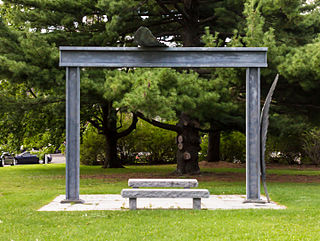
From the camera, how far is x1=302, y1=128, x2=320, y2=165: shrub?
22.4 meters

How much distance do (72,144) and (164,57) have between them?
2639 millimetres

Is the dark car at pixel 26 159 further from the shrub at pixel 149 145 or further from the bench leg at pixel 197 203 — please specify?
the bench leg at pixel 197 203

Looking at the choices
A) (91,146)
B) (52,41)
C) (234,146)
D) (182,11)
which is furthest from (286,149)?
(52,41)

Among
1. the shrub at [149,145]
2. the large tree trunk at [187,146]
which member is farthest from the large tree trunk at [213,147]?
the large tree trunk at [187,146]

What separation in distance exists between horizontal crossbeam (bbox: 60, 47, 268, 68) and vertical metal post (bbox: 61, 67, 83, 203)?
18.2 inches

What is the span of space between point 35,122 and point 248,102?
549 inches

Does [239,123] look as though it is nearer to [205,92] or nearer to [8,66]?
[205,92]

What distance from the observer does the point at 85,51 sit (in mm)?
8805

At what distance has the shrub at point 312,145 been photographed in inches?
883

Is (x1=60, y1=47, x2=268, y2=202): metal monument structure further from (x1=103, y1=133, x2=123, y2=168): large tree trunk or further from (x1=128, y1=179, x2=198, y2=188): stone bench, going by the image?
(x1=103, y1=133, x2=123, y2=168): large tree trunk

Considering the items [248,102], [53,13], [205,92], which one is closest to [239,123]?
[205,92]

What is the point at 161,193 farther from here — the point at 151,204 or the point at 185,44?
the point at 185,44

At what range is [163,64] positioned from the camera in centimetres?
880

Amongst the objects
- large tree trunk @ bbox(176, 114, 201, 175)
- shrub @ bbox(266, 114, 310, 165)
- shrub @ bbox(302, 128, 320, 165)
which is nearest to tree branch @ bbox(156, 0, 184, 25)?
large tree trunk @ bbox(176, 114, 201, 175)
